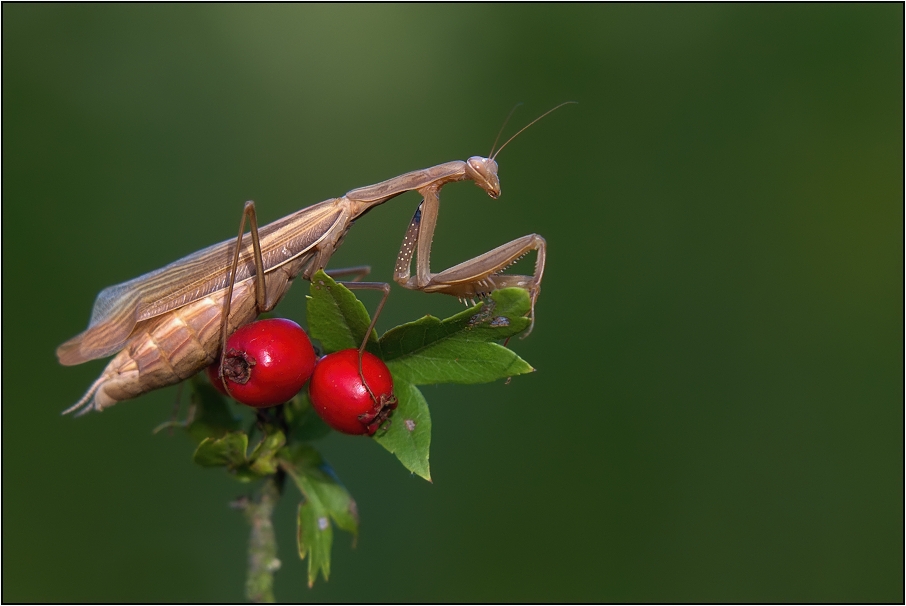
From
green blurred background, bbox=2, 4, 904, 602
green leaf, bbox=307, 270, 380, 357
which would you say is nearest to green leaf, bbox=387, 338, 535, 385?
green leaf, bbox=307, 270, 380, 357

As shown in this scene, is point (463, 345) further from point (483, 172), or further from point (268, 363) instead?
point (483, 172)

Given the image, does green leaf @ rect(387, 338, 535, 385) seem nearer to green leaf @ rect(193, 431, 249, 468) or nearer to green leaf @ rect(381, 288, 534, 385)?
green leaf @ rect(381, 288, 534, 385)

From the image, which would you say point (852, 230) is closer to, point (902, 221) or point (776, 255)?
point (902, 221)

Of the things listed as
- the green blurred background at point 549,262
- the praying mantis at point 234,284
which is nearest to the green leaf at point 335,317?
the praying mantis at point 234,284

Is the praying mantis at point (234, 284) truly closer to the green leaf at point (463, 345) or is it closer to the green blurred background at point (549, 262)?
the green leaf at point (463, 345)

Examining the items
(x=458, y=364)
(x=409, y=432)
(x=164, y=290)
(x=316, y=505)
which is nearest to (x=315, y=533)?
(x=316, y=505)

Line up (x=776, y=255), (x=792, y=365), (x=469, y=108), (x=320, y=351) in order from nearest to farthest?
1. (x=320, y=351)
2. (x=792, y=365)
3. (x=776, y=255)
4. (x=469, y=108)

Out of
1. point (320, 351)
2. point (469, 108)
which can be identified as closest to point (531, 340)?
point (469, 108)
